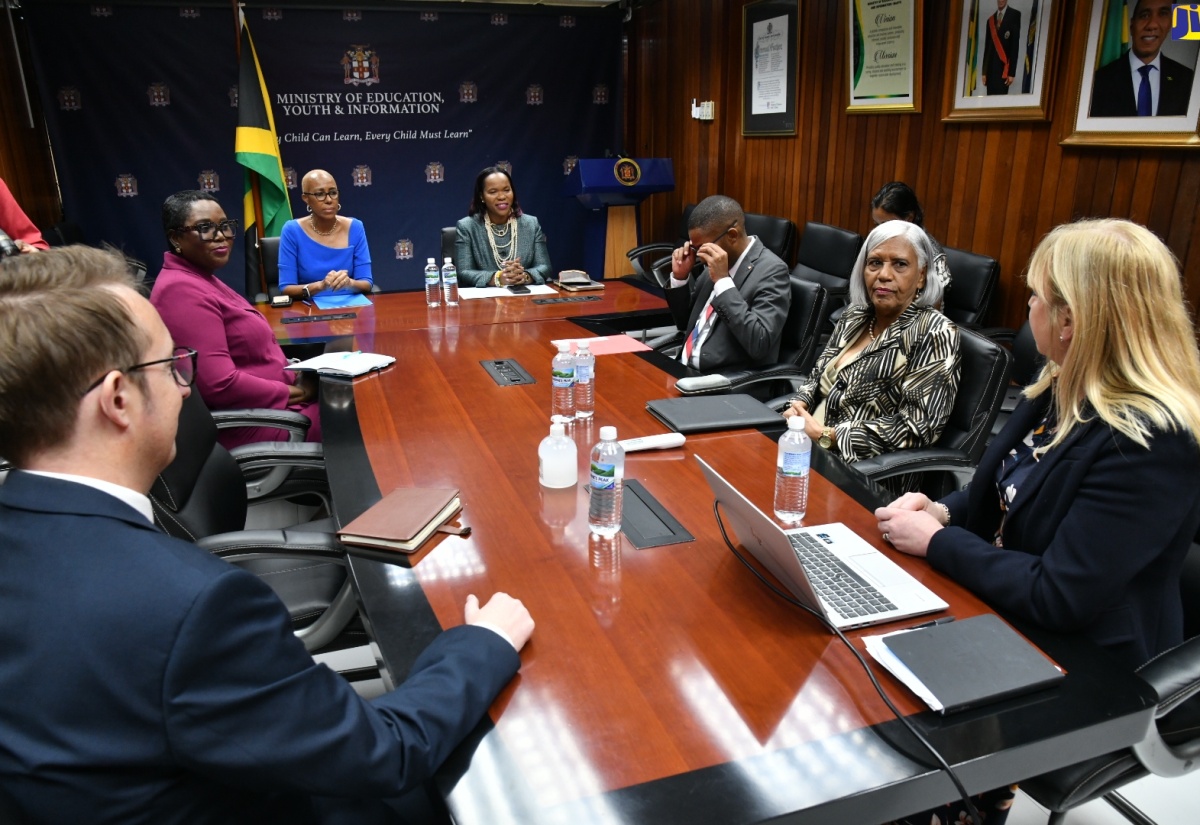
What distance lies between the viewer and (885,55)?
13.2ft

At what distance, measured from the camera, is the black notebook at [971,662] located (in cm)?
105

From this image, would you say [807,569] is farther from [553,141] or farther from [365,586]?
[553,141]

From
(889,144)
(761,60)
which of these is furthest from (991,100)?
(761,60)

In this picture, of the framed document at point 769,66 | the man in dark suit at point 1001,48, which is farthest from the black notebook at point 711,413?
the framed document at point 769,66

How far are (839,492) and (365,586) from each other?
3.19ft

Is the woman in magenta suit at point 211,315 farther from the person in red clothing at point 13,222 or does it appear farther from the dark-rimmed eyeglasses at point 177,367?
the dark-rimmed eyeglasses at point 177,367

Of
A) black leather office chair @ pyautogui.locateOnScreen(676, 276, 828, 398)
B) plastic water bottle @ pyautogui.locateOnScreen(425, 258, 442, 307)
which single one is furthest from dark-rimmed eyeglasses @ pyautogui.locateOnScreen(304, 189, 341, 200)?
black leather office chair @ pyautogui.locateOnScreen(676, 276, 828, 398)

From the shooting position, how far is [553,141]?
6906mm

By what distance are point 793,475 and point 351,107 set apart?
5952 mm

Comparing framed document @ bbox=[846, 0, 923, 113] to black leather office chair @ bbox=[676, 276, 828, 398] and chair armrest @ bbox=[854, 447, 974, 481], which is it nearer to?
black leather office chair @ bbox=[676, 276, 828, 398]

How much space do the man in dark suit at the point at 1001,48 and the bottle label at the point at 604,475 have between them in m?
2.92

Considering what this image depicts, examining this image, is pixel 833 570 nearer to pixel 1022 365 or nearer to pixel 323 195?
pixel 1022 365

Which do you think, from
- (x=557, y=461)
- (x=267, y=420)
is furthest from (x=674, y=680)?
(x=267, y=420)

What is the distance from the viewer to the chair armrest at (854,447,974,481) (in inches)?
79.2
